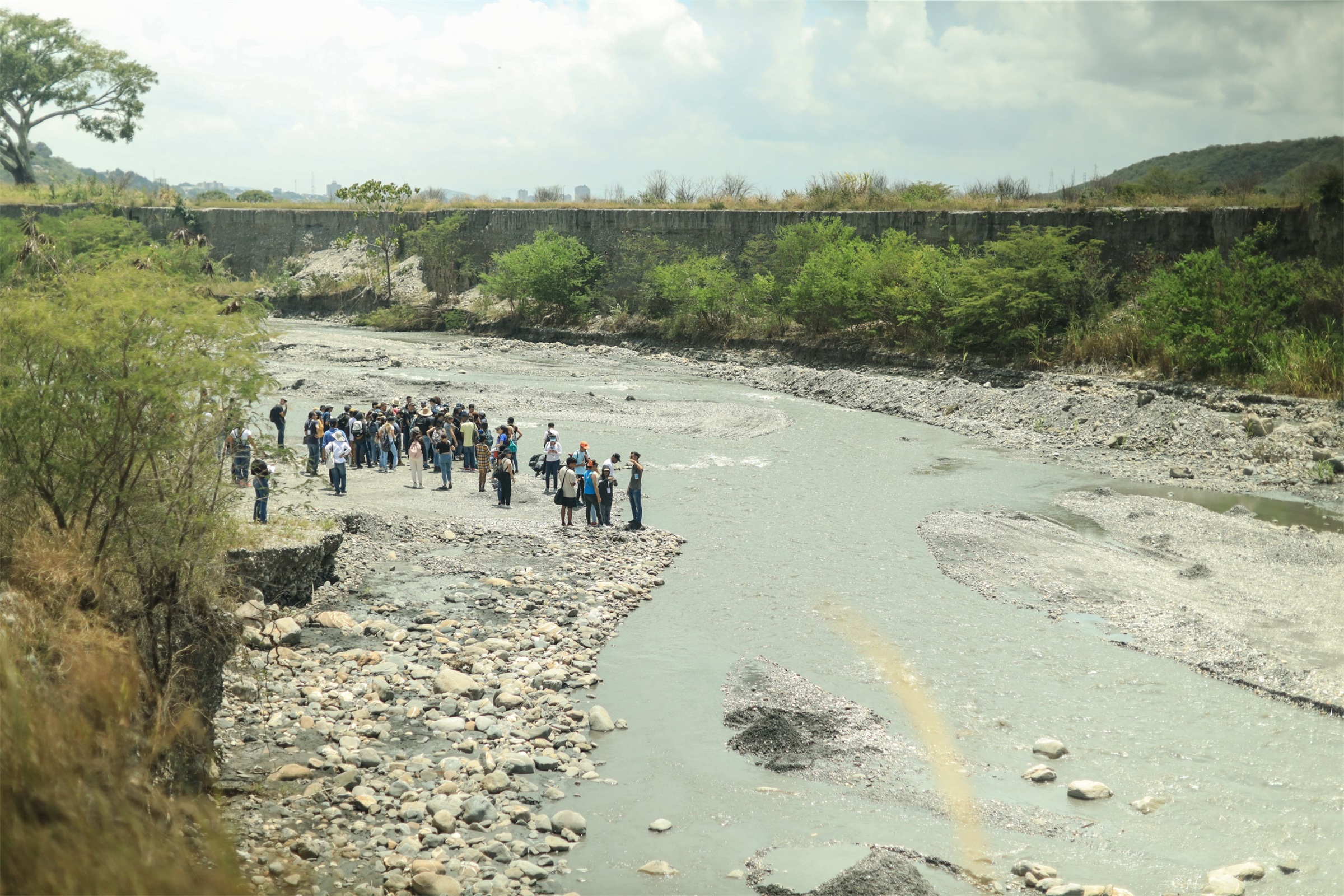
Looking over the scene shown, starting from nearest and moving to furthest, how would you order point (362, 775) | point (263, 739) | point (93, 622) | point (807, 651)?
point (93, 622)
point (362, 775)
point (263, 739)
point (807, 651)

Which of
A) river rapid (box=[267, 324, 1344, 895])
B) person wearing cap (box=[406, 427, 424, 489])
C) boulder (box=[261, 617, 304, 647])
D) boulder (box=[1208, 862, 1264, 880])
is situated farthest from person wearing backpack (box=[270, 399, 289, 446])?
boulder (box=[1208, 862, 1264, 880])

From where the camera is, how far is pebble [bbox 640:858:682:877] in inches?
322

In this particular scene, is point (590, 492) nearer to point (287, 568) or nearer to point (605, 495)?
point (605, 495)

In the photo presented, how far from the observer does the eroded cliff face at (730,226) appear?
30.5m

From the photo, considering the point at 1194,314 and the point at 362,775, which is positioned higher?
the point at 1194,314

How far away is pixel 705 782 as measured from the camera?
9.68 meters

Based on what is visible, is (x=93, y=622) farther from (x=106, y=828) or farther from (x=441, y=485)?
(x=441, y=485)

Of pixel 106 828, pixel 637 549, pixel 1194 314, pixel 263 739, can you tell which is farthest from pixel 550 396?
pixel 106 828

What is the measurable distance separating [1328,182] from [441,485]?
Answer: 87.9 ft

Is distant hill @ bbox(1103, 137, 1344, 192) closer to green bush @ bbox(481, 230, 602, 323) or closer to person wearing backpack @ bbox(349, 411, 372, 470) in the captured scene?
green bush @ bbox(481, 230, 602, 323)

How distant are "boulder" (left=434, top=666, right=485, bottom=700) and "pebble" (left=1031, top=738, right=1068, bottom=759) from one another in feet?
19.6

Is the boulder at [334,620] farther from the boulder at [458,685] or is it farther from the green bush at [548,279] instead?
the green bush at [548,279]

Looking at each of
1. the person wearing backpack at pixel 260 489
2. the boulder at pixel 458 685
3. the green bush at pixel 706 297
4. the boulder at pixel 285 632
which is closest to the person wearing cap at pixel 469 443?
the person wearing backpack at pixel 260 489

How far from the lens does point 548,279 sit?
4744 centimetres
